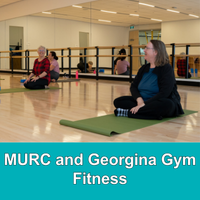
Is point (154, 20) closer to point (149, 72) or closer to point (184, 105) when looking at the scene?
point (184, 105)

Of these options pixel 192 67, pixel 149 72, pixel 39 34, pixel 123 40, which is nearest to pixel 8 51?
pixel 39 34

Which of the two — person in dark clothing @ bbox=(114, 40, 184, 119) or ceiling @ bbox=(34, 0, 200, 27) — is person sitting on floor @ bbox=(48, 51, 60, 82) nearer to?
ceiling @ bbox=(34, 0, 200, 27)

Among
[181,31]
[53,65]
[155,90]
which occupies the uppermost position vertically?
[181,31]

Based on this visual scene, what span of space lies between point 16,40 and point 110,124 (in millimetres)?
10225

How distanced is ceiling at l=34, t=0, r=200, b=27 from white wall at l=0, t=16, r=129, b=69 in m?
0.20

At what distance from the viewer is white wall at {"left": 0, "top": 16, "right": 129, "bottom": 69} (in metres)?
8.47

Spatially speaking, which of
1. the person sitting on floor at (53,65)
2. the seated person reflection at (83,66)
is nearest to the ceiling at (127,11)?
the seated person reflection at (83,66)

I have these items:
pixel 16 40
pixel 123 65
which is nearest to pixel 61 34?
pixel 16 40

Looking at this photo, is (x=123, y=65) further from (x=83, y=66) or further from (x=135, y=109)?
(x=135, y=109)

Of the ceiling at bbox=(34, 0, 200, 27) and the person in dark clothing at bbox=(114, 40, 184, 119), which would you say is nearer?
the person in dark clothing at bbox=(114, 40, 184, 119)

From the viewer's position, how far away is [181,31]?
10.8 meters

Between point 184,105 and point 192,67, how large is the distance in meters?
4.73

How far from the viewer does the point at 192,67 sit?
315 inches

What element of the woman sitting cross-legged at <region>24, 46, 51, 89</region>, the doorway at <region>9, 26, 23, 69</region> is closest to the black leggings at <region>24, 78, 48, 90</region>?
the woman sitting cross-legged at <region>24, 46, 51, 89</region>
